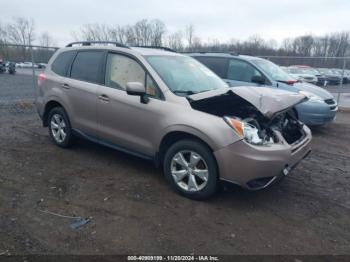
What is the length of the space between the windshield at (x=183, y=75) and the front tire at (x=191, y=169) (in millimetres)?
762

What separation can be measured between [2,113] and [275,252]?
27.6 feet

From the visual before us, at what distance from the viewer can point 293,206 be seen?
3.96 metres

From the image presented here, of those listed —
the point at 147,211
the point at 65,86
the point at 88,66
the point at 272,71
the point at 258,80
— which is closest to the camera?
the point at 147,211

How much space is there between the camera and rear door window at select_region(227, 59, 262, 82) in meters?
7.75

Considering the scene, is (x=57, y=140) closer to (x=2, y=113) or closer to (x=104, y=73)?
(x=104, y=73)

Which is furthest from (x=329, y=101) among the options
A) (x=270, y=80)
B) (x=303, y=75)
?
(x=303, y=75)

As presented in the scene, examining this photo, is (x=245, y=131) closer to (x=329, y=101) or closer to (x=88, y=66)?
(x=88, y=66)

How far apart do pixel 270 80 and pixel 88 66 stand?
4.32 meters

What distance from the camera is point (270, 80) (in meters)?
7.59

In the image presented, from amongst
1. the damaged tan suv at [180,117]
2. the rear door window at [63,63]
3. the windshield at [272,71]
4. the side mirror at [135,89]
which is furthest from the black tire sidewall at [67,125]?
the windshield at [272,71]

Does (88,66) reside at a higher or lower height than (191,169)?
higher

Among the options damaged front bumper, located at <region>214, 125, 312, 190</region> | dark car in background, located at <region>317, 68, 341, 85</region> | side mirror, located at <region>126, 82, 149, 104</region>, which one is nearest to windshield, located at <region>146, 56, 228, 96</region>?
side mirror, located at <region>126, 82, 149, 104</region>

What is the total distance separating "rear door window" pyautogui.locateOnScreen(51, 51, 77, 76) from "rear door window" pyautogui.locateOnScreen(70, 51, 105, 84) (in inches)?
6.2

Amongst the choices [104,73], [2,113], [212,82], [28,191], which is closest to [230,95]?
[212,82]
